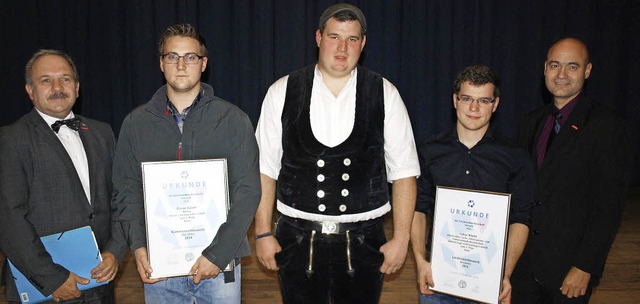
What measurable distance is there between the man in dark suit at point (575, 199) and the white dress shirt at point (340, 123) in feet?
2.11

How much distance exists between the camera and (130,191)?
80.8 inches

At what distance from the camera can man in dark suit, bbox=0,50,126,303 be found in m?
1.98

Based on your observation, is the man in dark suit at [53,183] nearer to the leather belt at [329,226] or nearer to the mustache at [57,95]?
the mustache at [57,95]

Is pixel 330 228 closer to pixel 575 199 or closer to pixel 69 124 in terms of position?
pixel 575 199

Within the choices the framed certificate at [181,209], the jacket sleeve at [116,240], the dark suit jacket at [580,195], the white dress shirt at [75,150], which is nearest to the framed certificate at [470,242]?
the dark suit jacket at [580,195]

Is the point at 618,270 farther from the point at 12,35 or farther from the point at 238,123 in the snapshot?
the point at 12,35

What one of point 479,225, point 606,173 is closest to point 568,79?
point 606,173

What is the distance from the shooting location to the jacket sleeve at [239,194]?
6.54ft

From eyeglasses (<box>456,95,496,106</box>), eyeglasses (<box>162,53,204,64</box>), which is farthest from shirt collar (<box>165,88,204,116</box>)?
eyeglasses (<box>456,95,496,106</box>)

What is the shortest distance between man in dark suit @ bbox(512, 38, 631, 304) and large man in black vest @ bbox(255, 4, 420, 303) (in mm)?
629

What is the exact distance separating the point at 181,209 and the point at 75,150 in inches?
23.5

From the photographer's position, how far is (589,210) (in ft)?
7.27

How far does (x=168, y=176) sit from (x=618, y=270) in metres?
3.91

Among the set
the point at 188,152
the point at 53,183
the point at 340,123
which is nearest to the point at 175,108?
the point at 188,152
